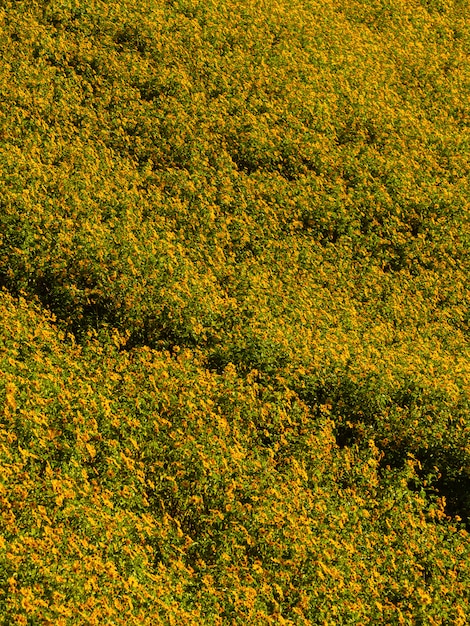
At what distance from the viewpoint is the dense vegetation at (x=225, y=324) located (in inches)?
301

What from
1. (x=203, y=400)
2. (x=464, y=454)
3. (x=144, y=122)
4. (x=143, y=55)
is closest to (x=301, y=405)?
(x=203, y=400)

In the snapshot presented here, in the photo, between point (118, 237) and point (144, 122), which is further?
point (144, 122)

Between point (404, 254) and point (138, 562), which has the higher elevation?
point (404, 254)

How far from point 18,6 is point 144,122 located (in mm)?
3655

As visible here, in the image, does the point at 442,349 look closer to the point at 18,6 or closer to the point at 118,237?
the point at 118,237

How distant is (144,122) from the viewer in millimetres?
14422

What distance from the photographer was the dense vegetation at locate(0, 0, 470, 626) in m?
7.64

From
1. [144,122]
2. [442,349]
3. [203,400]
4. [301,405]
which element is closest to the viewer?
[203,400]

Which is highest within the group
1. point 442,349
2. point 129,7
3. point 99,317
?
point 129,7

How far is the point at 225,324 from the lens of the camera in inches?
432

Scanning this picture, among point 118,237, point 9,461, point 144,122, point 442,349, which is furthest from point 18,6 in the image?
point 9,461

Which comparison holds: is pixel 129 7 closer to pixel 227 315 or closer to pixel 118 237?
pixel 118 237

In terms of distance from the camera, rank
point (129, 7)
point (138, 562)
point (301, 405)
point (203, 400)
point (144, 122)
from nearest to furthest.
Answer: point (138, 562), point (203, 400), point (301, 405), point (144, 122), point (129, 7)

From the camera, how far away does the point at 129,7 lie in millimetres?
17125
